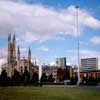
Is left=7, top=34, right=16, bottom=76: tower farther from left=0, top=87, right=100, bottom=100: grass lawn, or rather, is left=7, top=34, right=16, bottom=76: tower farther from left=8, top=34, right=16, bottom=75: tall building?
left=0, top=87, right=100, bottom=100: grass lawn

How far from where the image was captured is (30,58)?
437 ft

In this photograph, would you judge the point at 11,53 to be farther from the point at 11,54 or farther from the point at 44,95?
the point at 44,95

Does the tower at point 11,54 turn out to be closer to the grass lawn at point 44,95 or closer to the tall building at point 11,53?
the tall building at point 11,53

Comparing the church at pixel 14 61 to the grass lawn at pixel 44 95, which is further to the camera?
the church at pixel 14 61

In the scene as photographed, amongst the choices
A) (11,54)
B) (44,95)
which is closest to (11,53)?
(11,54)

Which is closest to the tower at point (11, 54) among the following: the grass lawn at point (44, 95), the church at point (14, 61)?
the church at point (14, 61)

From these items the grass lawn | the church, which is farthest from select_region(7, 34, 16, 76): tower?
the grass lawn

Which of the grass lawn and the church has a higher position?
the church

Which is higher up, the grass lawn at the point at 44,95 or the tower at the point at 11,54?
the tower at the point at 11,54

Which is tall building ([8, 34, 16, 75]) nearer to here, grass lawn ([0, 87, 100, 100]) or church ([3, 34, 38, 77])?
church ([3, 34, 38, 77])

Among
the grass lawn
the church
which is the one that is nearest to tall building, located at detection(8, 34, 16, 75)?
the church

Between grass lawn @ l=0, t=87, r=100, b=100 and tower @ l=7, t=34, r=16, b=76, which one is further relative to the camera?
tower @ l=7, t=34, r=16, b=76

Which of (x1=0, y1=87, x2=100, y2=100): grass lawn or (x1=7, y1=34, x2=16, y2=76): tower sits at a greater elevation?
(x1=7, y1=34, x2=16, y2=76): tower

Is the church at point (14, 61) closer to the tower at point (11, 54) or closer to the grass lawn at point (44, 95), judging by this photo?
the tower at point (11, 54)
